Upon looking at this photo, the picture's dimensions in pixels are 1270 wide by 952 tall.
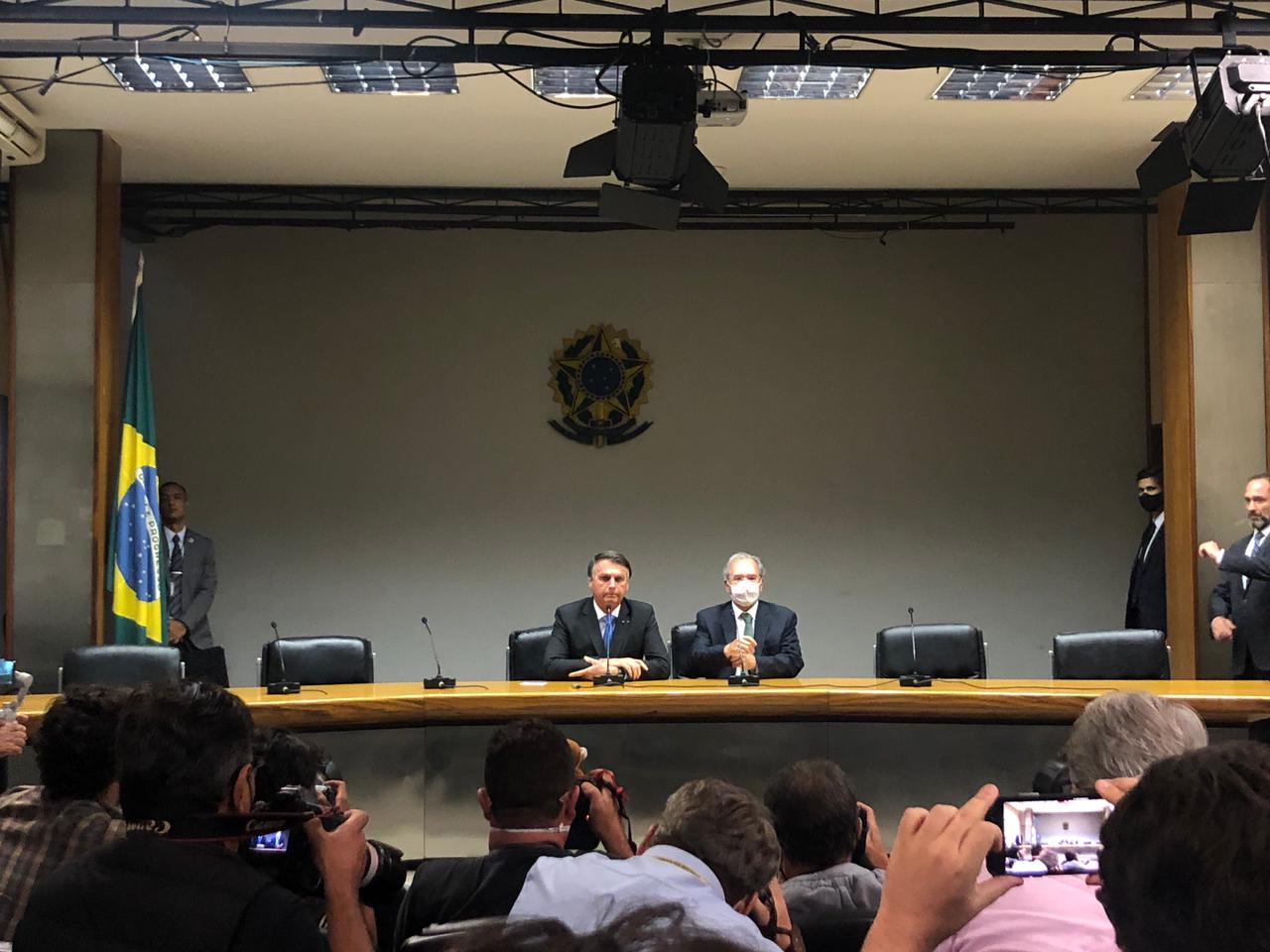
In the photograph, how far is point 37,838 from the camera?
7.80 feet

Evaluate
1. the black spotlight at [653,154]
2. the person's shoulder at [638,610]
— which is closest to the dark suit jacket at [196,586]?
the person's shoulder at [638,610]

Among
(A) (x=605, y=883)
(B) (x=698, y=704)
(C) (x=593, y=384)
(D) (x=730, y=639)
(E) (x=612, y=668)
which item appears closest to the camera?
(A) (x=605, y=883)

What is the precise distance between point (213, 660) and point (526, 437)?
2.66 meters

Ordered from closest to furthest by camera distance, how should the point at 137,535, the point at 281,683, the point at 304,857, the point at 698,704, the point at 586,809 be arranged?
the point at 304,857
the point at 586,809
the point at 698,704
the point at 281,683
the point at 137,535

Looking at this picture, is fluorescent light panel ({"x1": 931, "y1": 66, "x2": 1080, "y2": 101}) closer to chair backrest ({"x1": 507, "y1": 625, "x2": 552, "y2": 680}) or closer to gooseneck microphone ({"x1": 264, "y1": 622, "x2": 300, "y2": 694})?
chair backrest ({"x1": 507, "y1": 625, "x2": 552, "y2": 680})

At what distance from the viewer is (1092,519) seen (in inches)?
368

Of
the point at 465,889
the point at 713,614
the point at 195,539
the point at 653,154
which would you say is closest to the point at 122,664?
the point at 713,614

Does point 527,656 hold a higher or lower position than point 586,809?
higher

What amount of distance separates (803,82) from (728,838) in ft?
15.2

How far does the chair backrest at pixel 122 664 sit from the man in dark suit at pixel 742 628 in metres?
2.13

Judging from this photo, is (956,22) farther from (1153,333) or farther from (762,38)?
(1153,333)

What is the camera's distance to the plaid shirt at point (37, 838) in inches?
92.2

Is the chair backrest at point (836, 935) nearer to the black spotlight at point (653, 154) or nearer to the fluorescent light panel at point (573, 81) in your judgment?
the black spotlight at point (653, 154)

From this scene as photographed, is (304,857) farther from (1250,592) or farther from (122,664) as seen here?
(1250,592)
